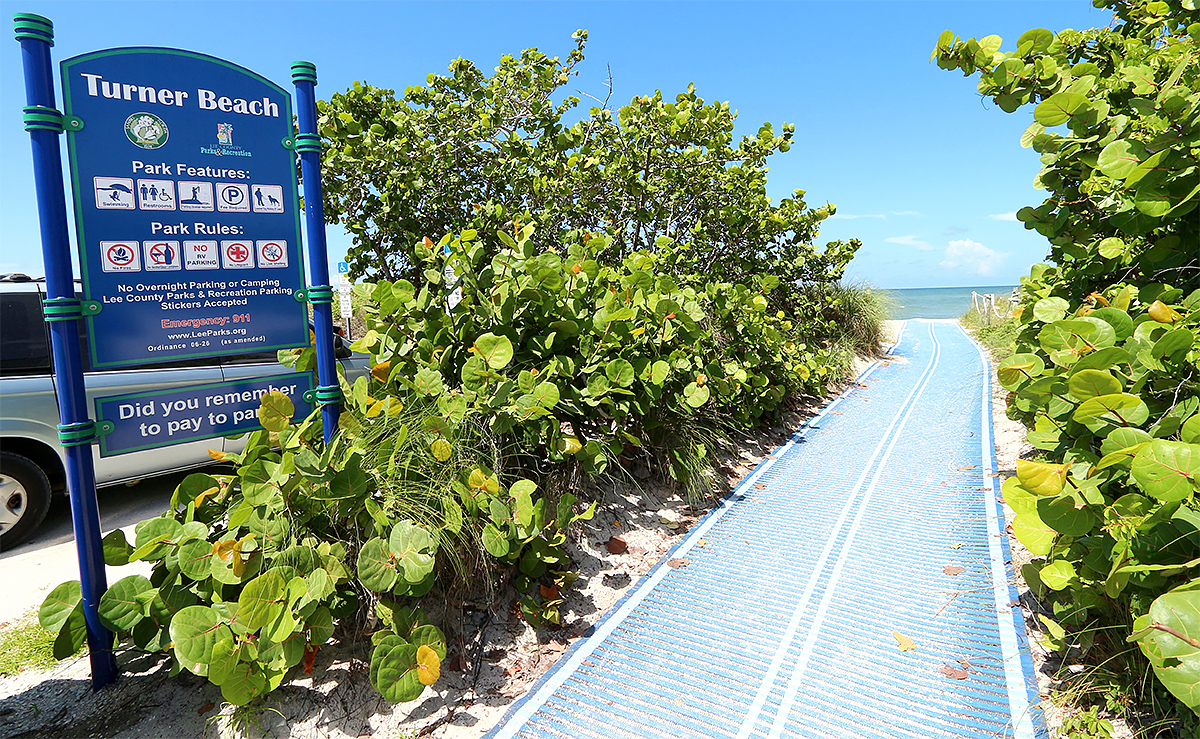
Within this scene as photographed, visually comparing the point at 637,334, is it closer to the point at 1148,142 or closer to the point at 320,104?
the point at 1148,142

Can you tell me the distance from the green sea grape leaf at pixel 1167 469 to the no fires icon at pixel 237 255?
3625mm

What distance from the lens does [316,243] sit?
10.7 ft

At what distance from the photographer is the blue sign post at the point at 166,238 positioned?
2.68 m

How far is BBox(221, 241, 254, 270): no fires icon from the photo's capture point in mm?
3055

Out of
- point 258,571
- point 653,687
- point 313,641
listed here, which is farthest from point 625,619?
point 258,571

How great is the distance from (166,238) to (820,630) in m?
3.67

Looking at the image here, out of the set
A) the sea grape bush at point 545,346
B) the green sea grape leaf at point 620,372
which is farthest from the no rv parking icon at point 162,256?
the green sea grape leaf at point 620,372

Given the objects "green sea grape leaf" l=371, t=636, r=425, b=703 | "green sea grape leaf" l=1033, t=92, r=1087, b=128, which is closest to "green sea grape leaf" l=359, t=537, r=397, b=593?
"green sea grape leaf" l=371, t=636, r=425, b=703

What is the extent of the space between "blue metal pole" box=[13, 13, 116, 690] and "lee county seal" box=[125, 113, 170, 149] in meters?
0.25

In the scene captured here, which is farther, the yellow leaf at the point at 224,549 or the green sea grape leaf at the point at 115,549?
the green sea grape leaf at the point at 115,549

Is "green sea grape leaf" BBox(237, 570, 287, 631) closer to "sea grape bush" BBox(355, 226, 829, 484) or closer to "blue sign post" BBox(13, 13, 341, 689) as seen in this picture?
"blue sign post" BBox(13, 13, 341, 689)

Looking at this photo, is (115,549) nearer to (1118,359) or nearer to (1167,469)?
(1167,469)

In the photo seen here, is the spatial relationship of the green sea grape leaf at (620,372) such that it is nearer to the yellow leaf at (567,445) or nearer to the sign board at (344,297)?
the yellow leaf at (567,445)

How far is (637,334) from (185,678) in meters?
3.10
